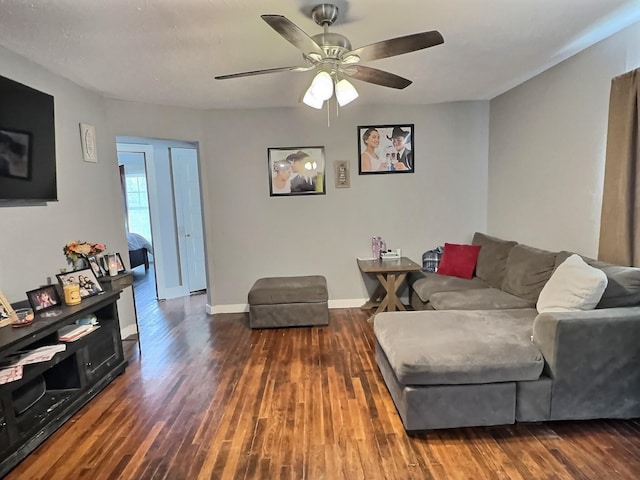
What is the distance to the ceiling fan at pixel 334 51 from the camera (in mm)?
1745

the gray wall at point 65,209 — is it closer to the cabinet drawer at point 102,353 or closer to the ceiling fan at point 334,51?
the cabinet drawer at point 102,353

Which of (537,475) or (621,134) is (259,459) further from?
(621,134)

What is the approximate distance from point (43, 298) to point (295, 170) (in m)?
2.76

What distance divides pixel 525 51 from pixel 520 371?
2313 millimetres

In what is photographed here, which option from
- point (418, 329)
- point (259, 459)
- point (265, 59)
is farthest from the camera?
point (265, 59)

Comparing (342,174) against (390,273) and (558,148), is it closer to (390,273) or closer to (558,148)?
(390,273)

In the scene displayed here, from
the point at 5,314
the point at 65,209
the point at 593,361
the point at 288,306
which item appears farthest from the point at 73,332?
the point at 593,361

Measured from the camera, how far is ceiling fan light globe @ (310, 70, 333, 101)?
211 centimetres

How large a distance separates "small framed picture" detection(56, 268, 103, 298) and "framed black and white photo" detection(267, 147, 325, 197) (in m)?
2.10

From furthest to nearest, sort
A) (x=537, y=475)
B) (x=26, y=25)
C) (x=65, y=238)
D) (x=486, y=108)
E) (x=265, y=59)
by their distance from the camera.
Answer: (x=486, y=108) < (x=65, y=238) < (x=265, y=59) < (x=26, y=25) < (x=537, y=475)

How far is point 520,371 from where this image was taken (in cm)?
205

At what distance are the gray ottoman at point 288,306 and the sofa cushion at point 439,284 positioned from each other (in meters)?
1.01

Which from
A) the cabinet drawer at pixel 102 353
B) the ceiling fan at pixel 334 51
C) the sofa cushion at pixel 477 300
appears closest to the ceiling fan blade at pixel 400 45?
the ceiling fan at pixel 334 51

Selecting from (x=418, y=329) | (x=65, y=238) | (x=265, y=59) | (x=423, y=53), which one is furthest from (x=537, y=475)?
(x=65, y=238)
